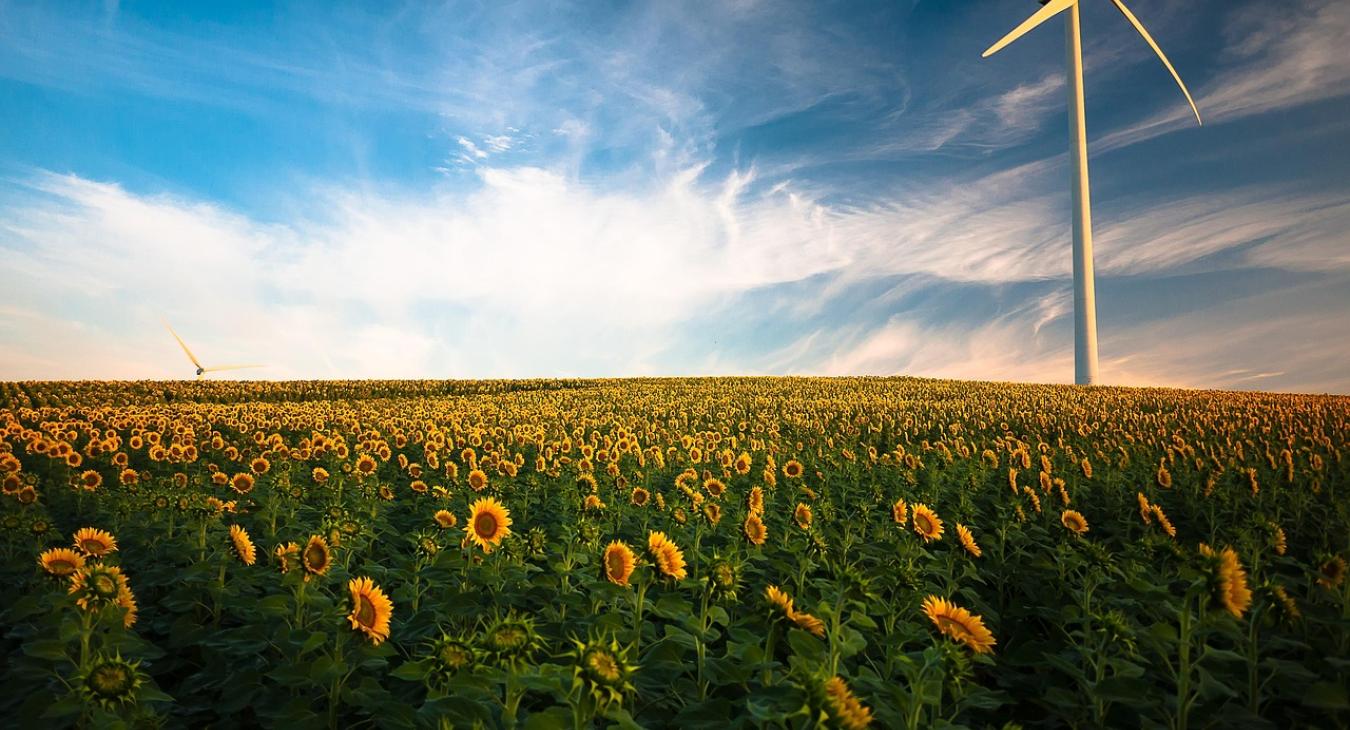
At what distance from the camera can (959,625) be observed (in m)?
3.49

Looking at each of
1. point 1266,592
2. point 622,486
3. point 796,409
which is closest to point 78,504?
point 622,486

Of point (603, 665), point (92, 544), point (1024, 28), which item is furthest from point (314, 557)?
point (1024, 28)

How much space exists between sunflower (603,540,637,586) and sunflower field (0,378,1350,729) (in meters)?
0.01

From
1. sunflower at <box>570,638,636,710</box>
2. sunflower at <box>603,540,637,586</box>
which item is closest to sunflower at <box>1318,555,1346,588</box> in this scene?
sunflower at <box>603,540,637,586</box>

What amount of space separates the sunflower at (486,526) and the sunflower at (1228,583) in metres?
4.34

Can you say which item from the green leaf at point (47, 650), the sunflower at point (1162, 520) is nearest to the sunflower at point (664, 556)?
the green leaf at point (47, 650)

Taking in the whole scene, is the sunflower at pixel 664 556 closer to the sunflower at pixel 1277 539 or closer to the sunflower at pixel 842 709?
the sunflower at pixel 842 709

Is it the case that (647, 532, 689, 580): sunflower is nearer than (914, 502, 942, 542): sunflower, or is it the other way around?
(647, 532, 689, 580): sunflower

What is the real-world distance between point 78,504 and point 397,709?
8201 mm

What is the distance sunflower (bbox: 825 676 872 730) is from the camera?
2338 mm

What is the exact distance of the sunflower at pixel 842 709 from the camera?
2.34 metres

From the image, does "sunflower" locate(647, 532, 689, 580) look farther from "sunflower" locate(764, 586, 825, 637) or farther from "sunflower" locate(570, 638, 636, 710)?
"sunflower" locate(570, 638, 636, 710)

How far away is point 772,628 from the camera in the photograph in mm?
3469

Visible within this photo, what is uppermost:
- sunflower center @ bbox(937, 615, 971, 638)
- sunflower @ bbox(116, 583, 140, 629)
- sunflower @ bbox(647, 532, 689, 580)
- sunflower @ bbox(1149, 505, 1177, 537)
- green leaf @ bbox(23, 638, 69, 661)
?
sunflower @ bbox(647, 532, 689, 580)
